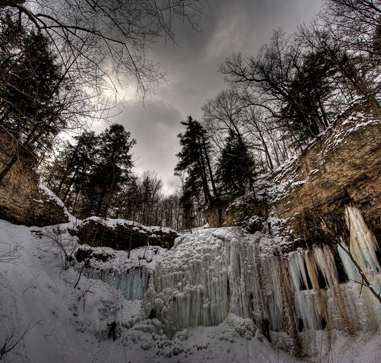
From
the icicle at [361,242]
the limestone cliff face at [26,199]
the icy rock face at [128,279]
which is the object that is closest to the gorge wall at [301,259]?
the icicle at [361,242]

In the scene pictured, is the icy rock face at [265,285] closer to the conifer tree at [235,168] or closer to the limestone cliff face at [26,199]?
the conifer tree at [235,168]

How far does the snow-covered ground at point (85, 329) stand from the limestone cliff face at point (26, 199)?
1.66 ft

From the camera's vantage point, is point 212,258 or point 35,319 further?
point 212,258

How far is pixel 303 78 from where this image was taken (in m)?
10.5

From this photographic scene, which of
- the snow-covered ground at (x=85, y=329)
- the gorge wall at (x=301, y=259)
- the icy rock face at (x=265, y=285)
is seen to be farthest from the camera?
the gorge wall at (x=301, y=259)

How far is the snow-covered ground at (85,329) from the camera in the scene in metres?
4.22

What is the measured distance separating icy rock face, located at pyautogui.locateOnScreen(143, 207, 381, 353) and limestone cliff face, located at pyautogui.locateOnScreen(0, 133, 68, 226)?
5.70 meters

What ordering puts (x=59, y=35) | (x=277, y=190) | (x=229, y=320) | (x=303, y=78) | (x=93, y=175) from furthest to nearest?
(x=93, y=175) → (x=303, y=78) → (x=277, y=190) → (x=229, y=320) → (x=59, y=35)

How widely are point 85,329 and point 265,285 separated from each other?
607 centimetres

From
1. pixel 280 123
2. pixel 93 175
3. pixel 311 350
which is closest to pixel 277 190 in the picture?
pixel 311 350

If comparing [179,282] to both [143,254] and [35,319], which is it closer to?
[143,254]

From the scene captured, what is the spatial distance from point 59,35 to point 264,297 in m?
8.01

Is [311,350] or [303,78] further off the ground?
[303,78]

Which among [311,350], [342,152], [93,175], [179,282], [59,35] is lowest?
[311,350]
